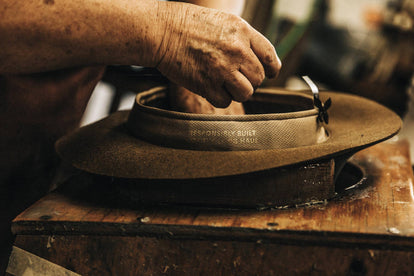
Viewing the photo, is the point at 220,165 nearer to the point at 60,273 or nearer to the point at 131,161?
the point at 131,161

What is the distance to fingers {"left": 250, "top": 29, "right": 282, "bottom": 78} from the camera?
773 millimetres

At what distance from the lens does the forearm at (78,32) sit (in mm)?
698

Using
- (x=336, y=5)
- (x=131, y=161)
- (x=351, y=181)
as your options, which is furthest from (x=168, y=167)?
(x=336, y=5)

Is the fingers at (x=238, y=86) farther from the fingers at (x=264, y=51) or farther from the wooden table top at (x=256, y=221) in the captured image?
the wooden table top at (x=256, y=221)

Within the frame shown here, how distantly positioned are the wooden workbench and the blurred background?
0.79 m

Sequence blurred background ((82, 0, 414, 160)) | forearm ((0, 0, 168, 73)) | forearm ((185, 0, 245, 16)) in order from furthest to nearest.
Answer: blurred background ((82, 0, 414, 160)), forearm ((185, 0, 245, 16)), forearm ((0, 0, 168, 73))

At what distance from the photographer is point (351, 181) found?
90cm

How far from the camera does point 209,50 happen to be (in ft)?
2.45

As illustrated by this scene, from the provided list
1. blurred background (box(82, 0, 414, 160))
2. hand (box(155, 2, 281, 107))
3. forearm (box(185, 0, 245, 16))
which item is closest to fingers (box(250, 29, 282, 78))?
hand (box(155, 2, 281, 107))

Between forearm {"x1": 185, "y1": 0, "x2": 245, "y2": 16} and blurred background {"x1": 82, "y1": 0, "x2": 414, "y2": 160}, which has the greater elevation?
forearm {"x1": 185, "y1": 0, "x2": 245, "y2": 16}

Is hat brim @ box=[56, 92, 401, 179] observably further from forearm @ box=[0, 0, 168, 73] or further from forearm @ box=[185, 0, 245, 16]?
forearm @ box=[185, 0, 245, 16]

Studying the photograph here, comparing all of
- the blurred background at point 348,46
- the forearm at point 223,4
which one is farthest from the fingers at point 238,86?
the blurred background at point 348,46

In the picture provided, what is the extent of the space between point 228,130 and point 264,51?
0.60 ft

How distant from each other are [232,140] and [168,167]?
12 centimetres
